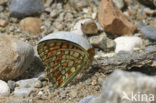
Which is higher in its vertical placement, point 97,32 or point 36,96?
point 97,32

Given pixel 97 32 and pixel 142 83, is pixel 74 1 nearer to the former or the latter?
pixel 97 32

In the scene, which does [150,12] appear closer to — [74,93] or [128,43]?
[128,43]

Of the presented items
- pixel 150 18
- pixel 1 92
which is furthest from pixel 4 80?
pixel 150 18

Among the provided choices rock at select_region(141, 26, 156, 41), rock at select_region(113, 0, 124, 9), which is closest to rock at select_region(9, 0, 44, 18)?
rock at select_region(113, 0, 124, 9)

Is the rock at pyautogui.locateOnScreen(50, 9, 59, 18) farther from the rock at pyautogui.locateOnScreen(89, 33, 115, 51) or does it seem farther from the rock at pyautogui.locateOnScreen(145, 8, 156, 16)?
the rock at pyautogui.locateOnScreen(145, 8, 156, 16)

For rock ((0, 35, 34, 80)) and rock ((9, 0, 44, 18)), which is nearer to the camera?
rock ((0, 35, 34, 80))

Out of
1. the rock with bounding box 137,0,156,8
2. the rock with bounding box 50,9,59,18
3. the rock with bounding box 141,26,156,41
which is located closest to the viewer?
the rock with bounding box 141,26,156,41
